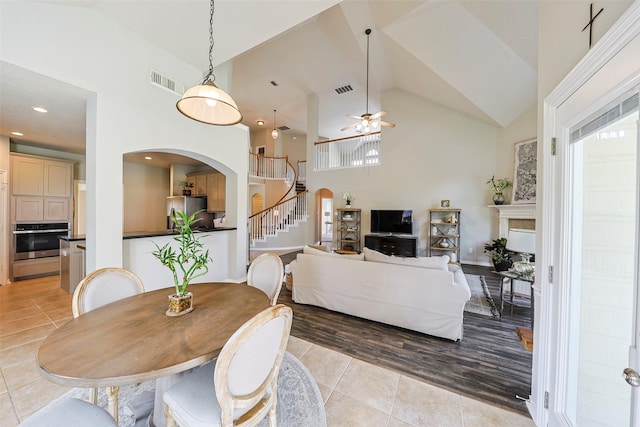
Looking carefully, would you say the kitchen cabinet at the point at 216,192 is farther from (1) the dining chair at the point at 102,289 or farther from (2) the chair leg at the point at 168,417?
(2) the chair leg at the point at 168,417

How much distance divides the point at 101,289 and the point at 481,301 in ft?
14.8

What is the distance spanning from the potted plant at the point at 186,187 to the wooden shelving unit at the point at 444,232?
6.65 m

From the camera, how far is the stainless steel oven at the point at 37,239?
398 cm

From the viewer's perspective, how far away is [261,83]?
6.72 metres

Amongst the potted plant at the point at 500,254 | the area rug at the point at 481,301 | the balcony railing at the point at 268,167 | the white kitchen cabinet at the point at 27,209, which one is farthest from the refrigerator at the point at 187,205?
the potted plant at the point at 500,254

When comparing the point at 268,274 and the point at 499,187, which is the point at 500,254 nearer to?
the point at 499,187

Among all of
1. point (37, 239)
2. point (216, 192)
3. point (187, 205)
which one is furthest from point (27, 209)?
point (216, 192)

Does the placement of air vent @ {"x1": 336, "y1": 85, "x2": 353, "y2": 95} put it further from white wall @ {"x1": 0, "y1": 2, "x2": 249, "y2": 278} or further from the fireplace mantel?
the fireplace mantel

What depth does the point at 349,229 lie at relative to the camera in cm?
707

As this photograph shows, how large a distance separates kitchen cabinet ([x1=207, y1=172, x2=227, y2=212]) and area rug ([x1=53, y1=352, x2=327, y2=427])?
4695 millimetres

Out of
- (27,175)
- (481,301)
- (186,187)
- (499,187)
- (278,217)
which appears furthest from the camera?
(278,217)

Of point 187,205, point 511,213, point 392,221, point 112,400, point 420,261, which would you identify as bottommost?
point 112,400

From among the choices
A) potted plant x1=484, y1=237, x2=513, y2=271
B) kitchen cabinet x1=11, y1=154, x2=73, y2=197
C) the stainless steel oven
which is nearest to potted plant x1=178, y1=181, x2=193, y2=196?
kitchen cabinet x1=11, y1=154, x2=73, y2=197

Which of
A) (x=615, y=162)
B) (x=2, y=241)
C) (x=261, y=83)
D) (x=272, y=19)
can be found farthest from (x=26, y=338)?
(x=261, y=83)
